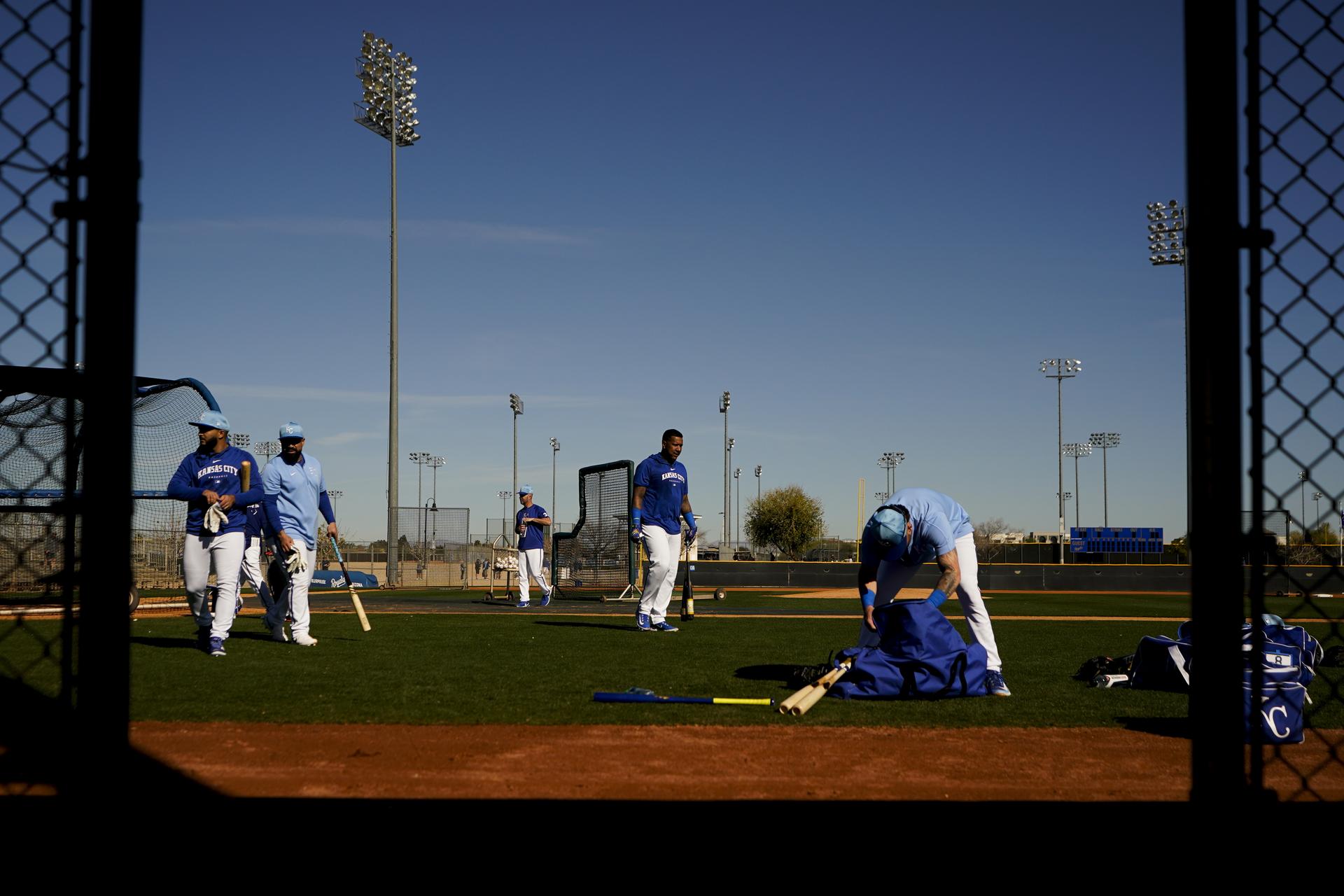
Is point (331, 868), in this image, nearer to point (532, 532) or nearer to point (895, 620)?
point (895, 620)

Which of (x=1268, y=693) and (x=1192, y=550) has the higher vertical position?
(x=1192, y=550)

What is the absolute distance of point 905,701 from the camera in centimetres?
762

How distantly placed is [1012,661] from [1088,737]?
14.0ft

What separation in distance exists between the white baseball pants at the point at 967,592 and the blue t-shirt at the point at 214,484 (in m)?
5.89

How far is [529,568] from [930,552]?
13489mm

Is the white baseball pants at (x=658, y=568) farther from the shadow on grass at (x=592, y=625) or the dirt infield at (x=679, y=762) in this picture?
the dirt infield at (x=679, y=762)

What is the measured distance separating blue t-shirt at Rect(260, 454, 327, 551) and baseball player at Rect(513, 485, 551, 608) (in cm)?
898

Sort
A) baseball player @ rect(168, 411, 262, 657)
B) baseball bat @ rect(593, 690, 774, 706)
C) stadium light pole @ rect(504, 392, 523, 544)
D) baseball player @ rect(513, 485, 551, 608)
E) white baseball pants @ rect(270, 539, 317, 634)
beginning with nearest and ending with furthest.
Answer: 1. baseball bat @ rect(593, 690, 774, 706)
2. baseball player @ rect(168, 411, 262, 657)
3. white baseball pants @ rect(270, 539, 317, 634)
4. baseball player @ rect(513, 485, 551, 608)
5. stadium light pole @ rect(504, 392, 523, 544)

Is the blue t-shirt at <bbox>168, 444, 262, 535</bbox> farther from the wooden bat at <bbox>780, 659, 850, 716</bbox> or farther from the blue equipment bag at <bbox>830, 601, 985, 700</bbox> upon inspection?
the blue equipment bag at <bbox>830, 601, 985, 700</bbox>

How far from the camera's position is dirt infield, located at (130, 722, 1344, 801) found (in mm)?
4625

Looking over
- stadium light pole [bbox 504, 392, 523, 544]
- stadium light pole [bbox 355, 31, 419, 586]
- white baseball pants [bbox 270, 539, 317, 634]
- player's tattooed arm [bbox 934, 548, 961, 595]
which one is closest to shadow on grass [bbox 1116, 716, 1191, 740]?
player's tattooed arm [bbox 934, 548, 961, 595]

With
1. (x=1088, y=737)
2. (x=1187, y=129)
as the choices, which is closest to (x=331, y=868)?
(x=1187, y=129)

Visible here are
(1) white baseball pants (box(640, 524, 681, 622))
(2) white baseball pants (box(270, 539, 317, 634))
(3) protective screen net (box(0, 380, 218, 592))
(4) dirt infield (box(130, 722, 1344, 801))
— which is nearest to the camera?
(4) dirt infield (box(130, 722, 1344, 801))

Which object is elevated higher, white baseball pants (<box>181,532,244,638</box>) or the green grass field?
white baseball pants (<box>181,532,244,638</box>)
